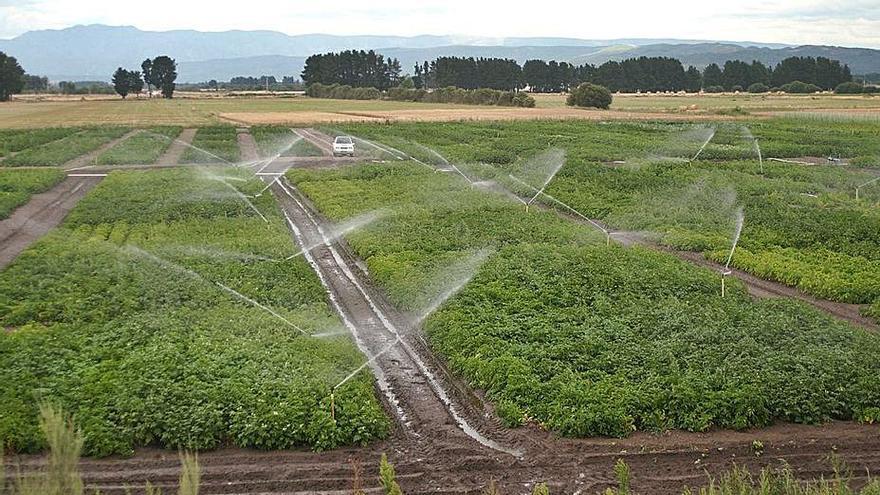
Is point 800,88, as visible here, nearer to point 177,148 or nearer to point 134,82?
point 134,82

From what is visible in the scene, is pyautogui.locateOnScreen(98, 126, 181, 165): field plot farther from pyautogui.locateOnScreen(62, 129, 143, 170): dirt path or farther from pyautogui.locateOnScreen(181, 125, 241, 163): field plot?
pyautogui.locateOnScreen(181, 125, 241, 163): field plot

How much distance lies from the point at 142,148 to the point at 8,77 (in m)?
77.4

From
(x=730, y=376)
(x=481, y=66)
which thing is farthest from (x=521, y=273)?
(x=481, y=66)

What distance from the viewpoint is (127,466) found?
1153cm

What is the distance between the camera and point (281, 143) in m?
57.6

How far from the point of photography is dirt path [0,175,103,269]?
24.8m

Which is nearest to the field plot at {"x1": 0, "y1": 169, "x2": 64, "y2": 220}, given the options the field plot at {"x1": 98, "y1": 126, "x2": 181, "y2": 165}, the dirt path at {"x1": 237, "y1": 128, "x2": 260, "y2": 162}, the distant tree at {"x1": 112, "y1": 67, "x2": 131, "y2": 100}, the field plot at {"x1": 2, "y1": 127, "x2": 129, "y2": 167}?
the field plot at {"x1": 2, "y1": 127, "x2": 129, "y2": 167}

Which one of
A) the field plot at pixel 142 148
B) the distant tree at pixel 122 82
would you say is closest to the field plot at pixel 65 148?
the field plot at pixel 142 148

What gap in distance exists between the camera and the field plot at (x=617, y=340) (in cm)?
1291

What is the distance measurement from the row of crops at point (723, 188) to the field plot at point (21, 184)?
18149 millimetres

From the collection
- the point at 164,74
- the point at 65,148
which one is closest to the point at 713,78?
the point at 164,74

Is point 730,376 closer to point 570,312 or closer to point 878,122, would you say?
point 570,312

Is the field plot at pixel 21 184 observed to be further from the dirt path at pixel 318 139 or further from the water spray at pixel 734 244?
the water spray at pixel 734 244

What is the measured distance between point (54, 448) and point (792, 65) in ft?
492
